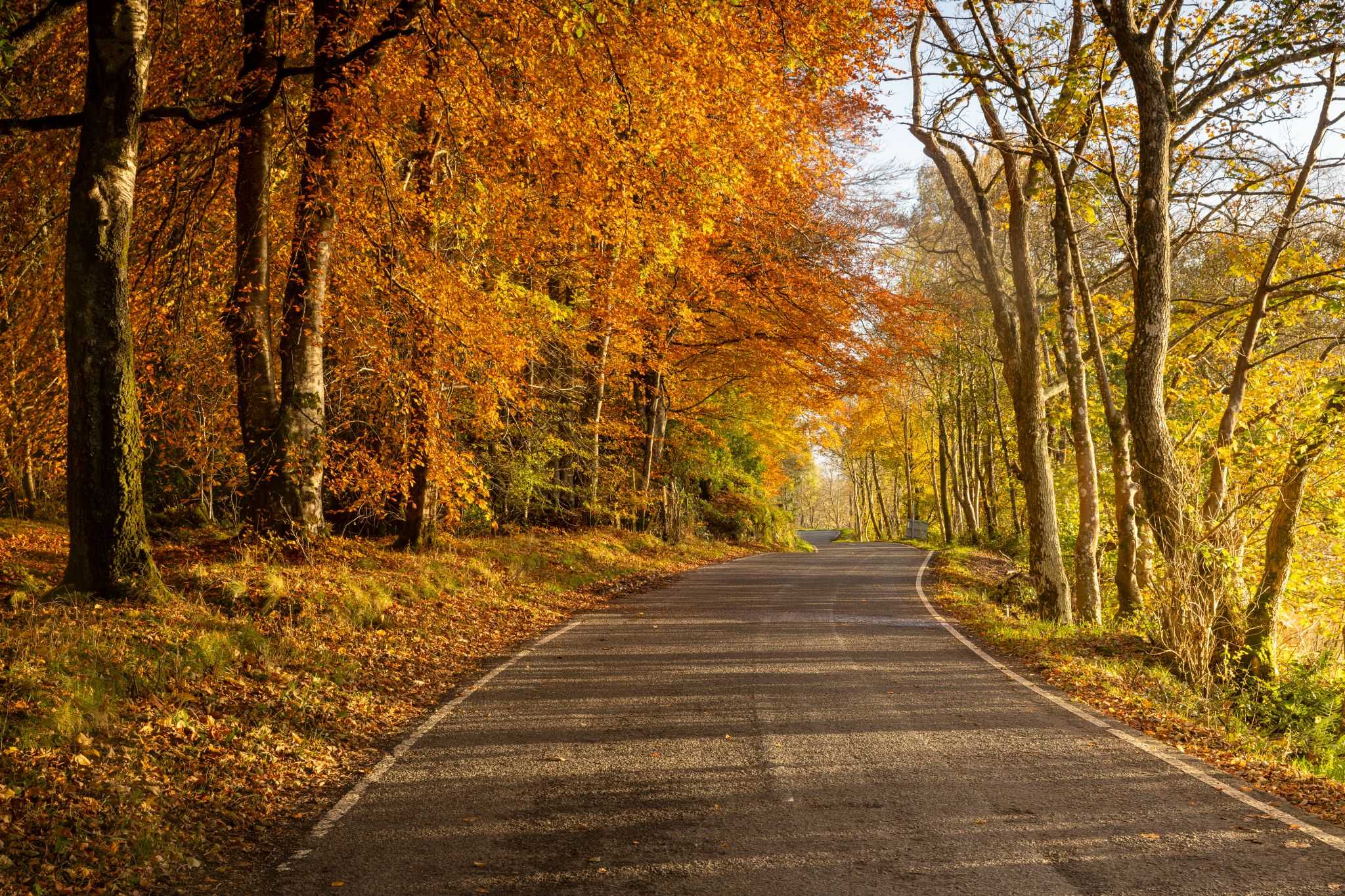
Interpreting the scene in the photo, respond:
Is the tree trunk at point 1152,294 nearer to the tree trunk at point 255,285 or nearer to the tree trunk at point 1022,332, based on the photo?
the tree trunk at point 1022,332

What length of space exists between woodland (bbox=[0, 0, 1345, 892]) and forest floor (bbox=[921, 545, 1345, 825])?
347 mm

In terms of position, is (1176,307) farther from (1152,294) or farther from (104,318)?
(104,318)

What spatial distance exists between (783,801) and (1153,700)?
488cm

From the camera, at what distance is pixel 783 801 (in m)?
5.07

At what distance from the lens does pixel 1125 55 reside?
9.83 meters

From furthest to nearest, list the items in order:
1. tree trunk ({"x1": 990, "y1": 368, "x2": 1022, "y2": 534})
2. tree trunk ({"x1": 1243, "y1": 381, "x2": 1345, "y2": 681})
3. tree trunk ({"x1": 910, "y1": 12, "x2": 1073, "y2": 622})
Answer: tree trunk ({"x1": 990, "y1": 368, "x2": 1022, "y2": 534})
tree trunk ({"x1": 910, "y1": 12, "x2": 1073, "y2": 622})
tree trunk ({"x1": 1243, "y1": 381, "x2": 1345, "y2": 681})

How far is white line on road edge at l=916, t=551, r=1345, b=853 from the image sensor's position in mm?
4758

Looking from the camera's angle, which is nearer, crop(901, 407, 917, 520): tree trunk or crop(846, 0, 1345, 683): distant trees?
crop(846, 0, 1345, 683): distant trees

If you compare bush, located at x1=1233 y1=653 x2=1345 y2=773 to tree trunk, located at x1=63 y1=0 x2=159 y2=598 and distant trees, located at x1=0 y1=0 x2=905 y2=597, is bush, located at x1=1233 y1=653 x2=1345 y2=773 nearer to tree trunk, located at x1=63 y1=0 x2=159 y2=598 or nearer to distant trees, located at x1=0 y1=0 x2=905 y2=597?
distant trees, located at x1=0 y1=0 x2=905 y2=597

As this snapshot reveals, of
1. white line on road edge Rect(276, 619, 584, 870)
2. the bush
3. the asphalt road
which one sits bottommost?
the bush

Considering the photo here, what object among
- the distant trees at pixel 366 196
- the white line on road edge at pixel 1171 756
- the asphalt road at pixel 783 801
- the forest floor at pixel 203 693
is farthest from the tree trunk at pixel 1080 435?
the forest floor at pixel 203 693

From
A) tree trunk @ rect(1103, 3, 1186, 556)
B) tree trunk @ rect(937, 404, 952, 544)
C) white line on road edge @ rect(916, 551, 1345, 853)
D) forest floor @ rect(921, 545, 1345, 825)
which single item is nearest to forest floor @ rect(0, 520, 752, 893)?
white line on road edge @ rect(916, 551, 1345, 853)

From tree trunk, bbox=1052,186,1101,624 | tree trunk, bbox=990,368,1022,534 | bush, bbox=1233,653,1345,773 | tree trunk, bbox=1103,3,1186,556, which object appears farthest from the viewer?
tree trunk, bbox=990,368,1022,534

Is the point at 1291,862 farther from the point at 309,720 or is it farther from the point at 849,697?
the point at 309,720
